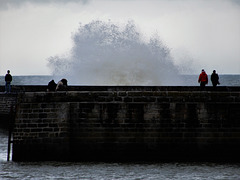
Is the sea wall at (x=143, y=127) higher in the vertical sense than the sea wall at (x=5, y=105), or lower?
lower

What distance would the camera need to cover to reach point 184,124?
17.0 metres

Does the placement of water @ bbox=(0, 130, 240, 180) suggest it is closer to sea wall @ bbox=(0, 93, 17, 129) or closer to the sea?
the sea

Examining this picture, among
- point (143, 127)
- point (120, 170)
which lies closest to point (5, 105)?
point (143, 127)

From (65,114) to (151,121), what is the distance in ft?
7.70

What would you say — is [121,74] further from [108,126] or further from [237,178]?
[237,178]

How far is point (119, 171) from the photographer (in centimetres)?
1531

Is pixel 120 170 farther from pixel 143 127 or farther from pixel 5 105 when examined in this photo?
pixel 5 105

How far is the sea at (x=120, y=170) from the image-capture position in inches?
570

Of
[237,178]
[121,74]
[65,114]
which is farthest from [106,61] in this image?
[237,178]

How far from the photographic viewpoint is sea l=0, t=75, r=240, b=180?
570 inches

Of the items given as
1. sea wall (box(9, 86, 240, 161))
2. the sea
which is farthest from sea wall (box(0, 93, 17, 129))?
sea wall (box(9, 86, 240, 161))

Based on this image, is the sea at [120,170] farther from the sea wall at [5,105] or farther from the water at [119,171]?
the sea wall at [5,105]

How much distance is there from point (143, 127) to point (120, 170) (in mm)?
1872

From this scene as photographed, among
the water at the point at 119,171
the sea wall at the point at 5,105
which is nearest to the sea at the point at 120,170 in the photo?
the water at the point at 119,171
